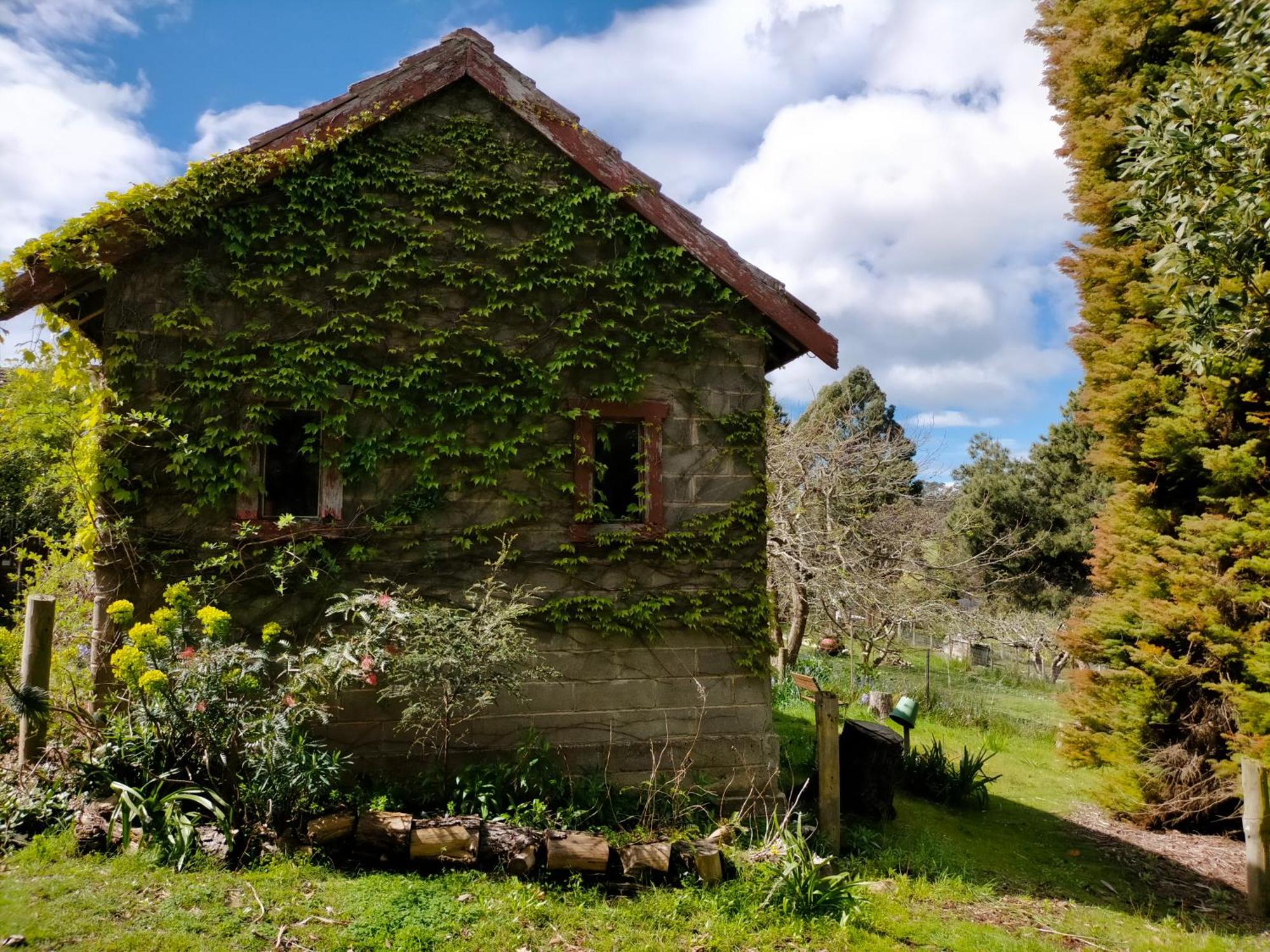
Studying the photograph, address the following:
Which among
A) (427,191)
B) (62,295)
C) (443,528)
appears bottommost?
(443,528)

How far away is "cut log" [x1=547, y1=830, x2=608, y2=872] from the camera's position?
5.46 meters

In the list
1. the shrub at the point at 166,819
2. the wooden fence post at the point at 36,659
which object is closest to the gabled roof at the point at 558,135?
the wooden fence post at the point at 36,659

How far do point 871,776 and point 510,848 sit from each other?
462 cm

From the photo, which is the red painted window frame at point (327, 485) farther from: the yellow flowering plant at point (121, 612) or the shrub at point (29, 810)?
the shrub at point (29, 810)

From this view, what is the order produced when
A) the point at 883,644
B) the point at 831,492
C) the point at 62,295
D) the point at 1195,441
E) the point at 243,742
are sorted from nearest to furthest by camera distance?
the point at 243,742 → the point at 62,295 → the point at 1195,441 → the point at 831,492 → the point at 883,644

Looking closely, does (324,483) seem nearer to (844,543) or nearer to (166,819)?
(166,819)

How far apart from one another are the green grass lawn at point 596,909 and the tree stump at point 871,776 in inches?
16.9

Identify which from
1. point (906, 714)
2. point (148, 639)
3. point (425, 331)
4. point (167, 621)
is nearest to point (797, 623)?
point (906, 714)

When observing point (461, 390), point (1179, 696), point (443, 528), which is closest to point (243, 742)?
point (443, 528)

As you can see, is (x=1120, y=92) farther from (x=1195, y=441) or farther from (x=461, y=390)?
(x=461, y=390)

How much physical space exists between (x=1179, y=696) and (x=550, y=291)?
29.9 feet

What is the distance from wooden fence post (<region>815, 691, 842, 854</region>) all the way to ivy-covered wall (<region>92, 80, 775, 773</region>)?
1.65 feet

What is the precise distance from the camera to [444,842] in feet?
17.7

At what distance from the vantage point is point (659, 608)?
23.6ft
